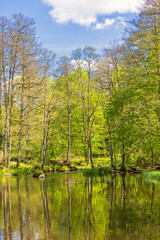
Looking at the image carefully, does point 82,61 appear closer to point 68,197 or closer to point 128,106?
point 128,106

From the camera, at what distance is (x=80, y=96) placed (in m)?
35.5

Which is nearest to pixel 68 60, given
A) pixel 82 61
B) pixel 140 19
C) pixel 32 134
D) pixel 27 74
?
pixel 82 61

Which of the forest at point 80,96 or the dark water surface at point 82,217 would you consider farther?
the forest at point 80,96

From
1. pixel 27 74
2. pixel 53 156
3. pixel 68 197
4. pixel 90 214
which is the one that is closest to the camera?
pixel 90 214

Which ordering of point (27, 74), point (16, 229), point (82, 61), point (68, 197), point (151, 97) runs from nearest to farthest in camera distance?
point (16, 229) < point (68, 197) < point (151, 97) < point (27, 74) < point (82, 61)

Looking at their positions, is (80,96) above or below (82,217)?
above

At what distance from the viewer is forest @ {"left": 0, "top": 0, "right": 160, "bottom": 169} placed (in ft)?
53.5

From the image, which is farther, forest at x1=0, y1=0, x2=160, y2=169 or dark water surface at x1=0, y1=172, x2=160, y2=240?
forest at x1=0, y1=0, x2=160, y2=169

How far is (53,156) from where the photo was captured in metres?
39.3

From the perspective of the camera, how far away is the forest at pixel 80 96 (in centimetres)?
1630

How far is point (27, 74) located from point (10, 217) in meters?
20.4

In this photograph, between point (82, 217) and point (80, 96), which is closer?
point (82, 217)

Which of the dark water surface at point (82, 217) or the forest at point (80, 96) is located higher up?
the forest at point (80, 96)

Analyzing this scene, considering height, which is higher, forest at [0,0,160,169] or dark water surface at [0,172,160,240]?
forest at [0,0,160,169]
